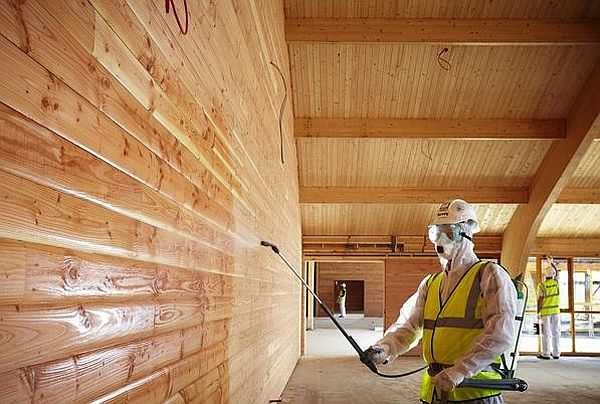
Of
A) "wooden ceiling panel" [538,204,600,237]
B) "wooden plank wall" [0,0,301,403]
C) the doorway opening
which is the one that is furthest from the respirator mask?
the doorway opening

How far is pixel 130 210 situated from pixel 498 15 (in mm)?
6263

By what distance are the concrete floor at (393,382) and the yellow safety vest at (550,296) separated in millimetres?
990

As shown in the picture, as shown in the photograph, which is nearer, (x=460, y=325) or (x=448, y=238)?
(x=460, y=325)

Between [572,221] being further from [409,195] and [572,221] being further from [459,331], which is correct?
[459,331]

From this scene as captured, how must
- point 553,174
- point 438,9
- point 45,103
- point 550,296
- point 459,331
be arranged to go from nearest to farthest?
point 45,103
point 459,331
point 438,9
point 553,174
point 550,296

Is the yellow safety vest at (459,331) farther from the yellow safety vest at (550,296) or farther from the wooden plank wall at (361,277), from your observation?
the wooden plank wall at (361,277)

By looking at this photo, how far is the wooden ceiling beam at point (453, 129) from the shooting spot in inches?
337

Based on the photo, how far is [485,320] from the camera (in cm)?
305

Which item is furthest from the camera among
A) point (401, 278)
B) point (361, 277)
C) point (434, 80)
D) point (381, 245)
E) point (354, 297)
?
point (354, 297)

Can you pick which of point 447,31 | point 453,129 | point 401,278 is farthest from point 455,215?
point 401,278

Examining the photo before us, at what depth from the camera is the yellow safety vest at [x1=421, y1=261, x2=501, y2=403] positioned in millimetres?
3100

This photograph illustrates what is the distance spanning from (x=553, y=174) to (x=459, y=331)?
6.53m

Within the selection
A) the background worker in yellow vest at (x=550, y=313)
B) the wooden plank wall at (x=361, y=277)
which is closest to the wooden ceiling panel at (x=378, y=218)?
the background worker in yellow vest at (x=550, y=313)

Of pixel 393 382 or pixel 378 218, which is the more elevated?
pixel 378 218
